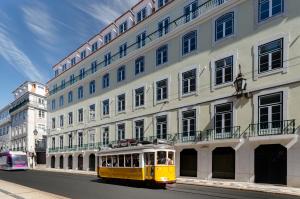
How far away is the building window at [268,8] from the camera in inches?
898

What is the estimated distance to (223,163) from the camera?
83.6ft

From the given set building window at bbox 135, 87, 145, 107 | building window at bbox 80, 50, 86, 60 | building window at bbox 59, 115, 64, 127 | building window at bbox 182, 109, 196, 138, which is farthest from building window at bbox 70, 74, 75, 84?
building window at bbox 182, 109, 196, 138

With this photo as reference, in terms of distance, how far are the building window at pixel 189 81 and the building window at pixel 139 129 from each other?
7116mm

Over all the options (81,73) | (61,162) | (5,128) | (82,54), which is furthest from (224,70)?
(5,128)

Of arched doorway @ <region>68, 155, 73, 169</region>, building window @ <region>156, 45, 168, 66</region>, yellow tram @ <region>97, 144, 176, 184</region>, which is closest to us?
yellow tram @ <region>97, 144, 176, 184</region>

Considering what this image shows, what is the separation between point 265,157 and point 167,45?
14296mm

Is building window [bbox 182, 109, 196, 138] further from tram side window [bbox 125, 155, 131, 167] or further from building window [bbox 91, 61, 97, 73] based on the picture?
building window [bbox 91, 61, 97, 73]

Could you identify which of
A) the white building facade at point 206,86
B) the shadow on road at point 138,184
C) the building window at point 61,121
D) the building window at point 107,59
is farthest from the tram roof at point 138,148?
the building window at point 61,121

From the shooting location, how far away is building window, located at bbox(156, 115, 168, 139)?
3152 centimetres

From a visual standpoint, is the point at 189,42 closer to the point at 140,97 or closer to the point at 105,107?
the point at 140,97

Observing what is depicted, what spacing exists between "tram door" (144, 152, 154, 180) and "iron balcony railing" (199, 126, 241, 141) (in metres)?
6.72

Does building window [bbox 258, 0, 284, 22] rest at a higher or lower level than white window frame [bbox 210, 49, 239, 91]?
higher

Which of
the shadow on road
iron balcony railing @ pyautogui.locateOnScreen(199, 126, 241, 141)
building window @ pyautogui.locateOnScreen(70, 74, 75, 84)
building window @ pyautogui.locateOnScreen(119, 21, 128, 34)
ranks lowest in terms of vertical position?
the shadow on road

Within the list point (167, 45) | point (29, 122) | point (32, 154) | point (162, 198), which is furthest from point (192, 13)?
point (29, 122)
